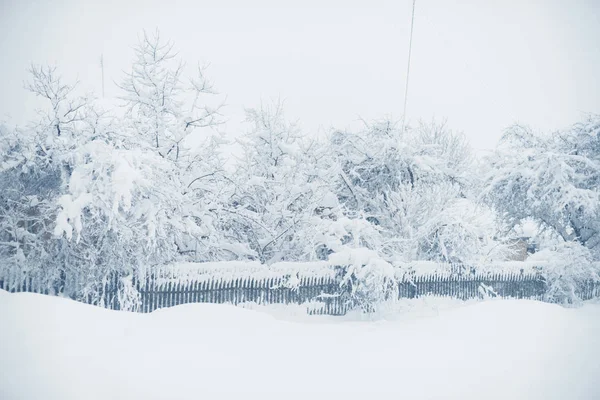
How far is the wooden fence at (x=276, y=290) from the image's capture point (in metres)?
10.5

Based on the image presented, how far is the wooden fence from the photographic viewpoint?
10.5 meters

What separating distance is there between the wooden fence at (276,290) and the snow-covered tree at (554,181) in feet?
13.8

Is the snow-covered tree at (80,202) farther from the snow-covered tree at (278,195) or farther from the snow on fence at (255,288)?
the snow-covered tree at (278,195)

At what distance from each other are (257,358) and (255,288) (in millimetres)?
4976

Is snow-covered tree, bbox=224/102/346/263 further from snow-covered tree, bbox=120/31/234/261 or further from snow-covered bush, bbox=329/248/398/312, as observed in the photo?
snow-covered bush, bbox=329/248/398/312

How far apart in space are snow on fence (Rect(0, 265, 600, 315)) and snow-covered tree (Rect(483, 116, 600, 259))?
551 centimetres

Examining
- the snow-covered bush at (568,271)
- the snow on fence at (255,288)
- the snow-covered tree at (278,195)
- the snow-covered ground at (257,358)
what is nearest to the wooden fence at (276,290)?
the snow on fence at (255,288)

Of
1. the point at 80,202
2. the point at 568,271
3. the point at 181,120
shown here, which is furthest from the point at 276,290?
the point at 568,271

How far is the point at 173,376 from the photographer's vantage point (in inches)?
235

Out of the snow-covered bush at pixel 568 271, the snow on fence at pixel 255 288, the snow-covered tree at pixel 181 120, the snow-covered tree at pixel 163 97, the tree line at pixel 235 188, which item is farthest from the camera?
the snow-covered bush at pixel 568 271

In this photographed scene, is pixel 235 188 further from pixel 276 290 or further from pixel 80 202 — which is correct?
pixel 80 202

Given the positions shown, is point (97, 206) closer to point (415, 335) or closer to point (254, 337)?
point (254, 337)

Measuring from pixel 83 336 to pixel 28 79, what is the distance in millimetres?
8555

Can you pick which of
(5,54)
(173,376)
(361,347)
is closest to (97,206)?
(173,376)
